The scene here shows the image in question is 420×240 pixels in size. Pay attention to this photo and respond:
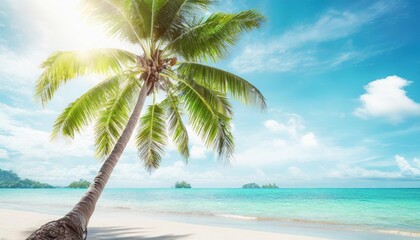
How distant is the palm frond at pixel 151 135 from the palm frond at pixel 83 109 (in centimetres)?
162

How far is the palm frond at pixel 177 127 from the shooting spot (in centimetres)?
1021

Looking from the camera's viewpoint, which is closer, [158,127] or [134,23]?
[134,23]

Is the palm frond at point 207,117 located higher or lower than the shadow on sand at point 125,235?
higher

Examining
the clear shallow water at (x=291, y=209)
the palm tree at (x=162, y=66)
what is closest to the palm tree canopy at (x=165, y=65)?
the palm tree at (x=162, y=66)

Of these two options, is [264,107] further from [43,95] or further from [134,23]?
[43,95]

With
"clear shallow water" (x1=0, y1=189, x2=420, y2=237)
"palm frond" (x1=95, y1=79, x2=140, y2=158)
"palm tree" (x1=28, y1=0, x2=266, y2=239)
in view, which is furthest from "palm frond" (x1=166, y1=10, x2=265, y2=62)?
"clear shallow water" (x1=0, y1=189, x2=420, y2=237)

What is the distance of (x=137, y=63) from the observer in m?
8.47

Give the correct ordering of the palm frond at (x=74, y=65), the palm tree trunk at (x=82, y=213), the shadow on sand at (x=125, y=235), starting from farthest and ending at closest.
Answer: the shadow on sand at (x=125, y=235) < the palm frond at (x=74, y=65) < the palm tree trunk at (x=82, y=213)

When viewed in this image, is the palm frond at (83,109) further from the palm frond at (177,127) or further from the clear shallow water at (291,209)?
the clear shallow water at (291,209)

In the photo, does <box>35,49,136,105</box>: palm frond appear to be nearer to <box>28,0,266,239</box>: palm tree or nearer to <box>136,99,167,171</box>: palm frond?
<box>28,0,266,239</box>: palm tree

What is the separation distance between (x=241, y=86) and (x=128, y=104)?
3.51m

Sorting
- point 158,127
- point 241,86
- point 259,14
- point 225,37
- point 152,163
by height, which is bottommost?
point 152,163

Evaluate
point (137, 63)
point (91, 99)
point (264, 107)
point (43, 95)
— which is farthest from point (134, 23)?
point (264, 107)

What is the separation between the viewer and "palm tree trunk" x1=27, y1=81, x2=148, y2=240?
4148 millimetres
